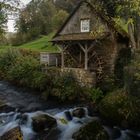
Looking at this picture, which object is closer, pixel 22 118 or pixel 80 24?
pixel 22 118

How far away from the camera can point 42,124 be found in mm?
14250

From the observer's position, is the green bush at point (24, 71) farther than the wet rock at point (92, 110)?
Yes

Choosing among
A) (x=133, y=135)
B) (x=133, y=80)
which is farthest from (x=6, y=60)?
(x=133, y=135)

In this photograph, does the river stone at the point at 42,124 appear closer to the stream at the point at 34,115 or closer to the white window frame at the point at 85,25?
the stream at the point at 34,115

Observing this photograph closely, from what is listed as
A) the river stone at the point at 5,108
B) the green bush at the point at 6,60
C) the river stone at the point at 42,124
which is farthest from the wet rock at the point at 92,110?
the green bush at the point at 6,60

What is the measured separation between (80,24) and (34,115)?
30.1ft

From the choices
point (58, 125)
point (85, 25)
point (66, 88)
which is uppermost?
point (85, 25)

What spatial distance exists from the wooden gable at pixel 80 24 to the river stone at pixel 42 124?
790 cm

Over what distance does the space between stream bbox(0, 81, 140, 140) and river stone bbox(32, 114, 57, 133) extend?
0.27 m

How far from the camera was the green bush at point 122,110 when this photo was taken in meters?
14.1

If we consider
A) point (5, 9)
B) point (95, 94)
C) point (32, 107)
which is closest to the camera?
point (5, 9)

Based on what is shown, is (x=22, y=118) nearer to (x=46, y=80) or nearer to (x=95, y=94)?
(x=95, y=94)

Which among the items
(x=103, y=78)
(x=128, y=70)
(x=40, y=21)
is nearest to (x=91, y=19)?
(x=103, y=78)

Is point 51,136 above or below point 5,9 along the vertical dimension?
below
